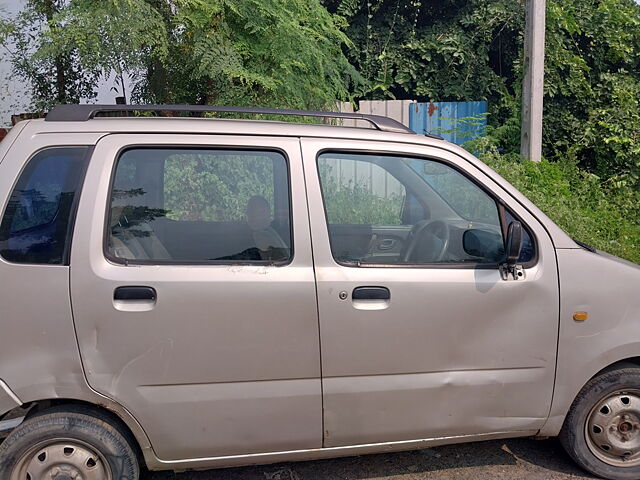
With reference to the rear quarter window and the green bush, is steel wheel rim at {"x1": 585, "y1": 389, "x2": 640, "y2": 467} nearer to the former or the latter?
the rear quarter window

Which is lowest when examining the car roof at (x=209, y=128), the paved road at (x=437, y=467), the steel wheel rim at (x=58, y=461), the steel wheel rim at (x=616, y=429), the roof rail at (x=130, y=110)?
the paved road at (x=437, y=467)

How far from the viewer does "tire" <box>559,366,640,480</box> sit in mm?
3176

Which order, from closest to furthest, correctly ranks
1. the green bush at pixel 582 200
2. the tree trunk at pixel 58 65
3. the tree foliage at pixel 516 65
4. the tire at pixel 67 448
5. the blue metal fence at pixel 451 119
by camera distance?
the tire at pixel 67 448
the tree trunk at pixel 58 65
the green bush at pixel 582 200
the blue metal fence at pixel 451 119
the tree foliage at pixel 516 65

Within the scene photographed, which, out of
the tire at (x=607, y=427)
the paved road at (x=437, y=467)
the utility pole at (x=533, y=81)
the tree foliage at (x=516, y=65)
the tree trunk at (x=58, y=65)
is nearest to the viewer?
the tire at (x=607, y=427)

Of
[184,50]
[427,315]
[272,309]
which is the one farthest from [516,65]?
[272,309]

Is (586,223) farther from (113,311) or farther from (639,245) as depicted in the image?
(113,311)

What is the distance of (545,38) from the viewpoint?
8227 millimetres

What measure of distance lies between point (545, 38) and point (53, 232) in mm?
7662

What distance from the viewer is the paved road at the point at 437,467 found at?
10.9 ft

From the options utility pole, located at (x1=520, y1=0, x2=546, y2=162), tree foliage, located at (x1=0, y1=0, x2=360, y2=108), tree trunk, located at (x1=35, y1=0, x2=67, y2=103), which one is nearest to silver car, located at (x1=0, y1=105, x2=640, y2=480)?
tree foliage, located at (x1=0, y1=0, x2=360, y2=108)

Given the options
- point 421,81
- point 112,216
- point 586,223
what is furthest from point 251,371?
point 421,81

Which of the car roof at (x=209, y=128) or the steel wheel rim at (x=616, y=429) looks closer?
the car roof at (x=209, y=128)

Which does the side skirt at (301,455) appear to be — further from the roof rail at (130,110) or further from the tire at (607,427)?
the roof rail at (130,110)

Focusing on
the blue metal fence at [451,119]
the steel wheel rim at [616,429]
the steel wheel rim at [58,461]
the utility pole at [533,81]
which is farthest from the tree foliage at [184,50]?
the steel wheel rim at [616,429]
